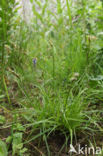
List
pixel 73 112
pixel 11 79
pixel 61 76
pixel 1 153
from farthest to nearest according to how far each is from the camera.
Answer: pixel 11 79, pixel 61 76, pixel 73 112, pixel 1 153

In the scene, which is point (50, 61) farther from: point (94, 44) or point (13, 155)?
point (13, 155)

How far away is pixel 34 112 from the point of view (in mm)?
1038

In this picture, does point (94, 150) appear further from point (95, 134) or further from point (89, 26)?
point (89, 26)

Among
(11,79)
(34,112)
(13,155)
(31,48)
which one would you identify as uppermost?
(31,48)

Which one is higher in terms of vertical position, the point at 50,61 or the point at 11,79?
the point at 50,61

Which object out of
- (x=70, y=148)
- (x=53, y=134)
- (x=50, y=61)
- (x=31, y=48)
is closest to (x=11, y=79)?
(x=50, y=61)

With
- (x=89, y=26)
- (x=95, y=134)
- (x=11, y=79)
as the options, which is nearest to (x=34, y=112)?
(x=95, y=134)

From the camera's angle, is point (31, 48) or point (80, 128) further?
point (31, 48)

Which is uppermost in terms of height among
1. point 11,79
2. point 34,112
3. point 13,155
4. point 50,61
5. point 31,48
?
point 31,48

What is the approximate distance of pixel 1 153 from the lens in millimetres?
754

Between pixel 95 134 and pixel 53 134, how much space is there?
10.4 inches

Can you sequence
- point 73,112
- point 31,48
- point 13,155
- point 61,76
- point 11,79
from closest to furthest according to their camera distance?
1. point 13,155
2. point 73,112
3. point 61,76
4. point 11,79
5. point 31,48

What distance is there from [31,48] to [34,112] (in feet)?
3.87

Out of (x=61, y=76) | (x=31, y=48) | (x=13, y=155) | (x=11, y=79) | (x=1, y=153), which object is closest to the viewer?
(x=1, y=153)
